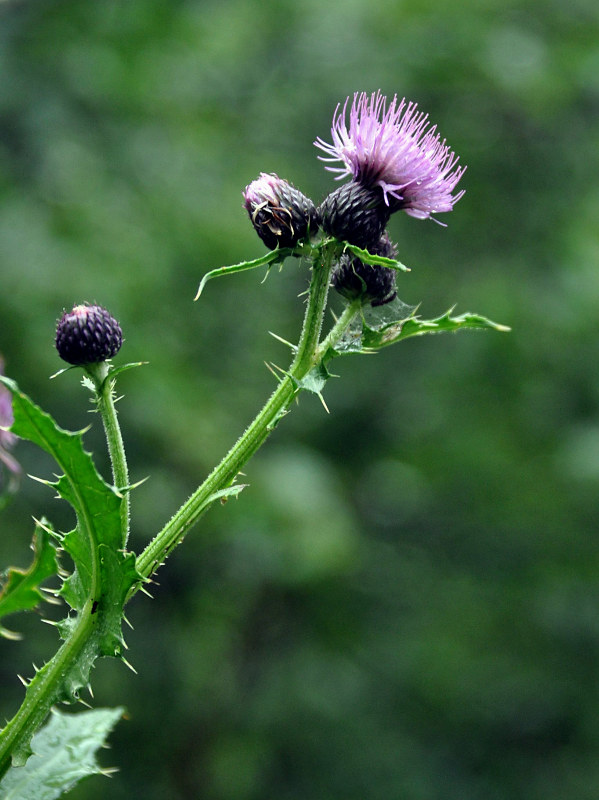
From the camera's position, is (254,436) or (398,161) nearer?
(254,436)

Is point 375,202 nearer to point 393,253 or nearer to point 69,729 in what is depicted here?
point 393,253

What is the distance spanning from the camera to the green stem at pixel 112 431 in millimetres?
1695

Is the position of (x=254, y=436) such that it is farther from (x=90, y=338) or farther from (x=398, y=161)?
(x=398, y=161)

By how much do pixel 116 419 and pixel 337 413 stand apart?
7.77m

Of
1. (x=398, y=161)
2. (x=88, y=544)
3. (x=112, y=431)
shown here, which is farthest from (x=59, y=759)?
(x=398, y=161)

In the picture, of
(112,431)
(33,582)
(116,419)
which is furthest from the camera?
(116,419)

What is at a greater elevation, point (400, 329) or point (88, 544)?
point (400, 329)

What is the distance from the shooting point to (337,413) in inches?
385

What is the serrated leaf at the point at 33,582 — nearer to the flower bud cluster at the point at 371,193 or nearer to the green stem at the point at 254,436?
the green stem at the point at 254,436

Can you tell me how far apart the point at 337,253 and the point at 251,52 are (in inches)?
363

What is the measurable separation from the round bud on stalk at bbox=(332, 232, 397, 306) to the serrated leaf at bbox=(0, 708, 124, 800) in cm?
107

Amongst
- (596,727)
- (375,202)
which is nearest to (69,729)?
(375,202)

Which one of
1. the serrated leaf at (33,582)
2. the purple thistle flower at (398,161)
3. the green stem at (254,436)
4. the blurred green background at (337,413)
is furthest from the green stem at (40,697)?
the blurred green background at (337,413)

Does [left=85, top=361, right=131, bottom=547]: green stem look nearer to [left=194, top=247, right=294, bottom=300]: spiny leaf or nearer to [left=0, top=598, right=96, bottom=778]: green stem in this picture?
[left=0, top=598, right=96, bottom=778]: green stem
